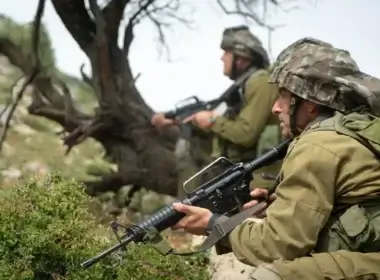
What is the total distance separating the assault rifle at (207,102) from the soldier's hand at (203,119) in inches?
3.6

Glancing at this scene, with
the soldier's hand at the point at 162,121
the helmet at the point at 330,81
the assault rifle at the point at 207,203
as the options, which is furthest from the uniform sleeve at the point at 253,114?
the helmet at the point at 330,81

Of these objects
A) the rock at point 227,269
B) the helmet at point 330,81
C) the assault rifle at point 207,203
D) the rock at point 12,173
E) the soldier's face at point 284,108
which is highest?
the helmet at point 330,81

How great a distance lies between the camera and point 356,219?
8.84ft

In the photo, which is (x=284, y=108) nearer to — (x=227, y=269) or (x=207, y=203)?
(x=207, y=203)

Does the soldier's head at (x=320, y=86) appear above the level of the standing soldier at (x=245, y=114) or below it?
above

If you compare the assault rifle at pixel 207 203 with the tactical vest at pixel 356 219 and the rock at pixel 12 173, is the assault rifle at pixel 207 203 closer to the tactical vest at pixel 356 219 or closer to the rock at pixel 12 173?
the tactical vest at pixel 356 219

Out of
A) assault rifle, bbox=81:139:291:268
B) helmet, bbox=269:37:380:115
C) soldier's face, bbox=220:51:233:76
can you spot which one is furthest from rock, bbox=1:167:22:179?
helmet, bbox=269:37:380:115

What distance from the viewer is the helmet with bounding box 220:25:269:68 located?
5117 mm

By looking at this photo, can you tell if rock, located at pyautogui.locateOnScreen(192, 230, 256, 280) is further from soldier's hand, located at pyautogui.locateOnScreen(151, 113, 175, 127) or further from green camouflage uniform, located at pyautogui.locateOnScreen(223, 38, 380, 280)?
green camouflage uniform, located at pyautogui.locateOnScreen(223, 38, 380, 280)

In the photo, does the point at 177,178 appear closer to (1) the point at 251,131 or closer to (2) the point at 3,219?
(1) the point at 251,131

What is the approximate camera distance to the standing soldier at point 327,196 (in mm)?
2652

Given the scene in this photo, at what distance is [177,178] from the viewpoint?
21.9 feet

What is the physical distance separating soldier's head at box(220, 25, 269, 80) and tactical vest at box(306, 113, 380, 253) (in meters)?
2.40

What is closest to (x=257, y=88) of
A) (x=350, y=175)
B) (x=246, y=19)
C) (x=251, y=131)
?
(x=251, y=131)
